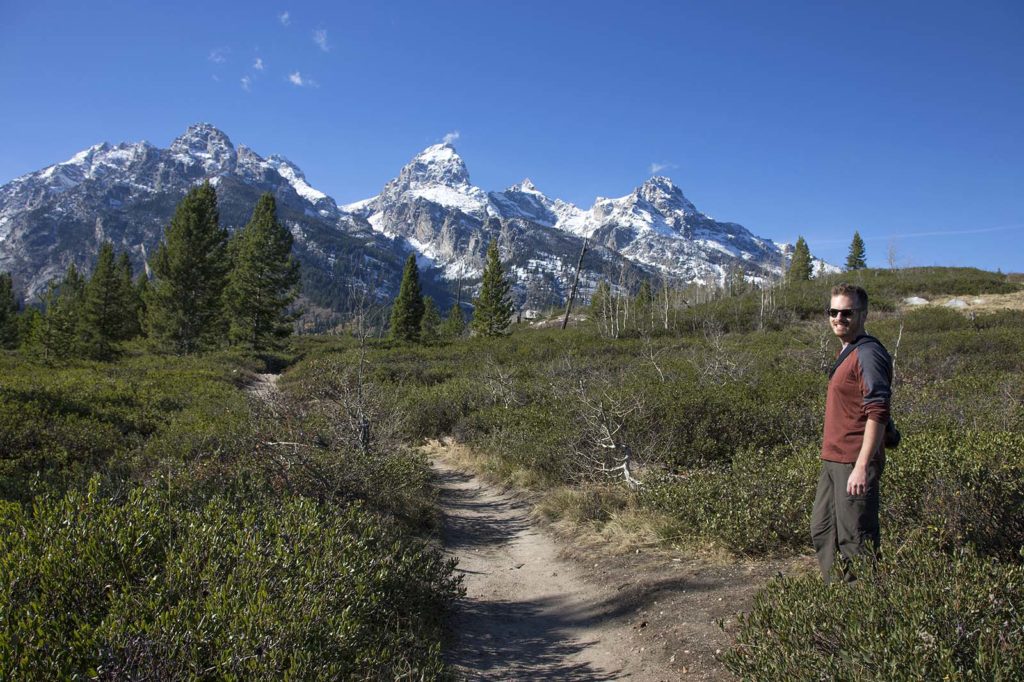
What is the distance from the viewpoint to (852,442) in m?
3.46

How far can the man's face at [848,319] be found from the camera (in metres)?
3.52

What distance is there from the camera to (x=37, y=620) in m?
2.32

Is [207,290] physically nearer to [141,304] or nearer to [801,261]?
[141,304]

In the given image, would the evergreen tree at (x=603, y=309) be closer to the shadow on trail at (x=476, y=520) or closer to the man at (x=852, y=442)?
the shadow on trail at (x=476, y=520)

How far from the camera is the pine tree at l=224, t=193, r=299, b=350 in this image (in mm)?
30234

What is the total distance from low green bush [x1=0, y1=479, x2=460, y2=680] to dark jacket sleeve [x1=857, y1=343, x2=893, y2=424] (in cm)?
304

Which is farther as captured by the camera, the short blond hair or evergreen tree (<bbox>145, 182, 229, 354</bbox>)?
evergreen tree (<bbox>145, 182, 229, 354</bbox>)

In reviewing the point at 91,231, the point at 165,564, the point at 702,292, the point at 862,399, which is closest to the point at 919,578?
the point at 862,399

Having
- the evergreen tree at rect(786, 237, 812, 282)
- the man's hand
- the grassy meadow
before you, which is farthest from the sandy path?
the evergreen tree at rect(786, 237, 812, 282)

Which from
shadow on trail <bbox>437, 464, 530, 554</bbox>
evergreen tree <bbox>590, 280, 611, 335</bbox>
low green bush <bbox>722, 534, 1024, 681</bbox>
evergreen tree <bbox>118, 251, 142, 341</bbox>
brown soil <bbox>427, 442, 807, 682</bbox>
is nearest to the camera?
low green bush <bbox>722, 534, 1024, 681</bbox>

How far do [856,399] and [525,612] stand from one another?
11.7 feet

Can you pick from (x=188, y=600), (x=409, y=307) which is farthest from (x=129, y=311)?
(x=188, y=600)

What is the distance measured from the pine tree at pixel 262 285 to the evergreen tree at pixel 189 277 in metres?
1.19

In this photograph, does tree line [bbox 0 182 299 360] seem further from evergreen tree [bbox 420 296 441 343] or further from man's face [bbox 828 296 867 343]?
man's face [bbox 828 296 867 343]
